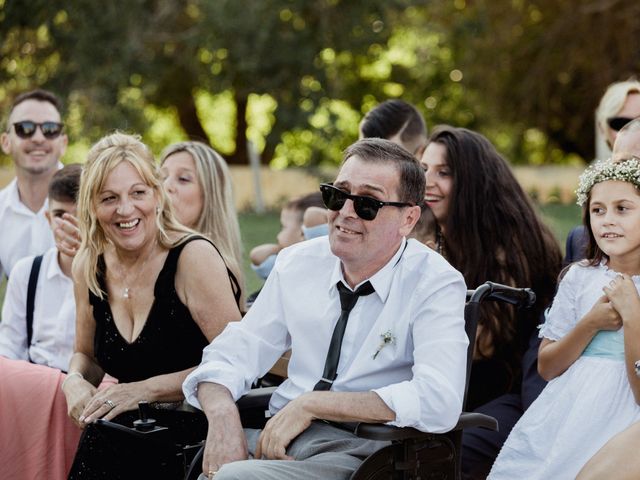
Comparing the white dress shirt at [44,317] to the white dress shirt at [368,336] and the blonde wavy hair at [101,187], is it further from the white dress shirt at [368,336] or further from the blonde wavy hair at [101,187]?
the white dress shirt at [368,336]

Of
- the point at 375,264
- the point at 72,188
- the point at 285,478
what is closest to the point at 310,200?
the point at 72,188

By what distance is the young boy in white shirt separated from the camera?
16.2 feet

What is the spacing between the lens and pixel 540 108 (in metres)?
19.6

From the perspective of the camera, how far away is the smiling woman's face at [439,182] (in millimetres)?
4652

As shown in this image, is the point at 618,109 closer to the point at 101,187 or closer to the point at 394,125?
the point at 394,125

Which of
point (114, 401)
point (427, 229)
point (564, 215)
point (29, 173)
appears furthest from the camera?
point (564, 215)

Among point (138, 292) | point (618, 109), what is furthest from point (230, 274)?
point (618, 109)

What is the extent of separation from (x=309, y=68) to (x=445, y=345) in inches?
602

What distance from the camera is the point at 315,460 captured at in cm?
325

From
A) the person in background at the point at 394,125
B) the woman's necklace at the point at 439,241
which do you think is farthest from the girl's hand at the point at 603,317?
the person in background at the point at 394,125

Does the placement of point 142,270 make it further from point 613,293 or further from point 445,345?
point 613,293

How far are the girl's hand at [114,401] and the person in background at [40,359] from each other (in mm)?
485

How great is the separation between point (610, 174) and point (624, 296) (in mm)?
444

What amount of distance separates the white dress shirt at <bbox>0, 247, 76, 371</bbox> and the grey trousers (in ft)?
5.74
